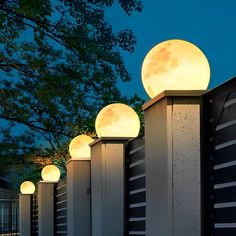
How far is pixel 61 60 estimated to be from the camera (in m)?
19.8

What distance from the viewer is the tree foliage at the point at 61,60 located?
58.4 feet

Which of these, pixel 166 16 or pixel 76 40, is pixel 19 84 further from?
pixel 166 16

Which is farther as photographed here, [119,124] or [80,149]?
[80,149]

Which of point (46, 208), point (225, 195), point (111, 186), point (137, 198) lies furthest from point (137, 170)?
point (46, 208)

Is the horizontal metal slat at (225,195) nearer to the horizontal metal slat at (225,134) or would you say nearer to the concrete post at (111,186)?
the horizontal metal slat at (225,134)

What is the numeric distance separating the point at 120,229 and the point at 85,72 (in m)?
12.9

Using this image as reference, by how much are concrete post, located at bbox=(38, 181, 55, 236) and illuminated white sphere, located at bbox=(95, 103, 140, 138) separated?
5.70 meters

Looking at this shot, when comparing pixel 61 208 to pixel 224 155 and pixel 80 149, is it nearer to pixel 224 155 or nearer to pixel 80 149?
pixel 80 149

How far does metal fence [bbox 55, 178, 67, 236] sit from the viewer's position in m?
11.0

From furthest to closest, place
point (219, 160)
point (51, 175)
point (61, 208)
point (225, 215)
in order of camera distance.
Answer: point (51, 175)
point (61, 208)
point (219, 160)
point (225, 215)

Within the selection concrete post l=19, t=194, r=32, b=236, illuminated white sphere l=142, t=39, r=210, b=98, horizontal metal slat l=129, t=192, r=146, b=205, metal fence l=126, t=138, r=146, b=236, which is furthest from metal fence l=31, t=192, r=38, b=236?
illuminated white sphere l=142, t=39, r=210, b=98

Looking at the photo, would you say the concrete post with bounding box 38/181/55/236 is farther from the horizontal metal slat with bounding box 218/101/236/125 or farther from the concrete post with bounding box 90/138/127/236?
the horizontal metal slat with bounding box 218/101/236/125

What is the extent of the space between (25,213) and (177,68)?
493 inches

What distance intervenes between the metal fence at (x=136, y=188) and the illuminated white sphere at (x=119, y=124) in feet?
0.92
